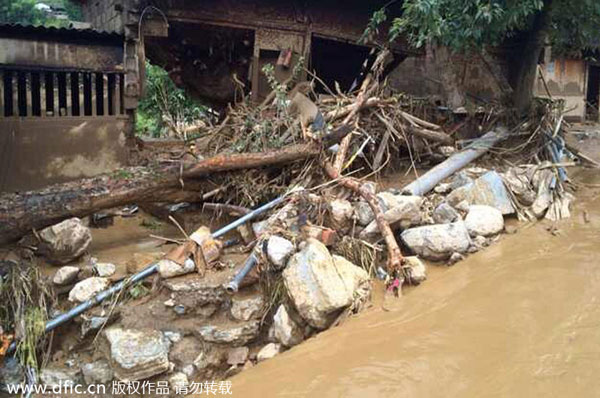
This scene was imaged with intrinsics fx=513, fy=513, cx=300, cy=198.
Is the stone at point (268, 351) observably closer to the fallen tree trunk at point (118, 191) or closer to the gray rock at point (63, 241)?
the fallen tree trunk at point (118, 191)

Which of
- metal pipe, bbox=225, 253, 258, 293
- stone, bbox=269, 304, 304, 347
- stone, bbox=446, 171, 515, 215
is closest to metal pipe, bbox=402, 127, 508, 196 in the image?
stone, bbox=446, 171, 515, 215

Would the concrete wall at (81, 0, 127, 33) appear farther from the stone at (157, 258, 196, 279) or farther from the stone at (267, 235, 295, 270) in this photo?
the stone at (267, 235, 295, 270)

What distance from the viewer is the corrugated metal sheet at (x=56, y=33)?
570cm

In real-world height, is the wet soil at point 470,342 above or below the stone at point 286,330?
above

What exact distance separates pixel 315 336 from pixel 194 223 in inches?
91.4

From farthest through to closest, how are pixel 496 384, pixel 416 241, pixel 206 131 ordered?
pixel 206 131 → pixel 416 241 → pixel 496 384

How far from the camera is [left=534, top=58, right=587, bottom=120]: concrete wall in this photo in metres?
15.5

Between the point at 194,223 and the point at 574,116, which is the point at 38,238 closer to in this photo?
the point at 194,223

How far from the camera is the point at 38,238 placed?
4809 millimetres

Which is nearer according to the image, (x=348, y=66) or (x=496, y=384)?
(x=496, y=384)

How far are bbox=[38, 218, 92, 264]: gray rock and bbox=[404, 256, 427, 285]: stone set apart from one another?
3089 millimetres

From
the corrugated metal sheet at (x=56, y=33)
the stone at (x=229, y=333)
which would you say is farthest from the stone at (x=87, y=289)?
the corrugated metal sheet at (x=56, y=33)

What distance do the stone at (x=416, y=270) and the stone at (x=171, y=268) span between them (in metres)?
1.98

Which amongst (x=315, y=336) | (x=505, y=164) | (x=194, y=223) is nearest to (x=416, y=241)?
(x=315, y=336)
